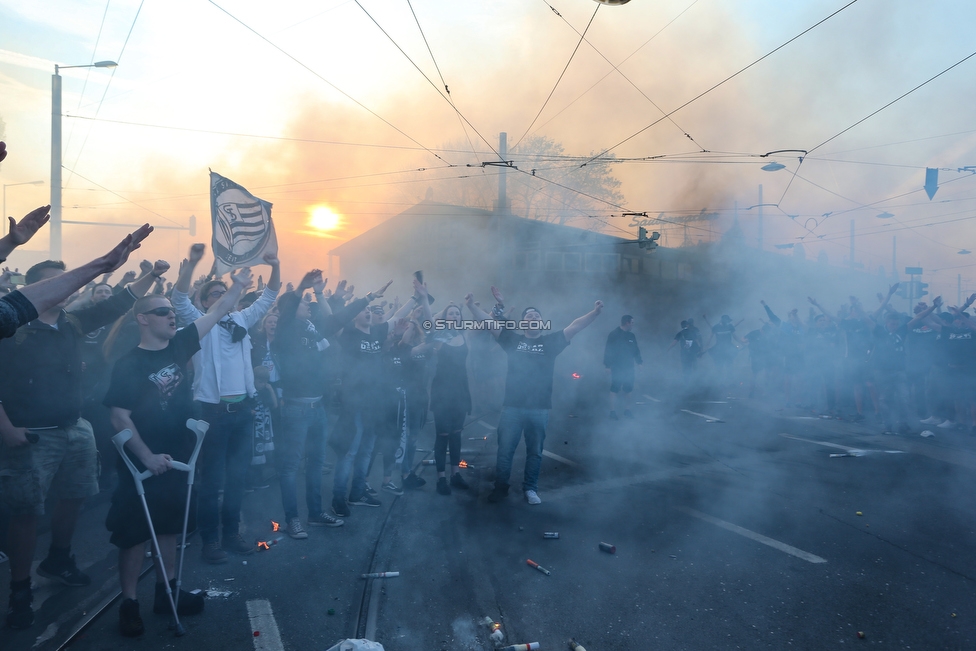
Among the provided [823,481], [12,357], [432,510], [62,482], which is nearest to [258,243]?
[12,357]

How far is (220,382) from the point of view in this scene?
12.2 feet

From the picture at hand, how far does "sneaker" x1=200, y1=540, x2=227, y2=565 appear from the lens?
3.61m

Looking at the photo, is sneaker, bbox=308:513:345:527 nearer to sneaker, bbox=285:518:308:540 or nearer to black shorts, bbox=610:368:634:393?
sneaker, bbox=285:518:308:540

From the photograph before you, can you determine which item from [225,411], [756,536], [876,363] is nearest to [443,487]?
[225,411]

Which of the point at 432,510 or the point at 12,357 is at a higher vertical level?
the point at 12,357

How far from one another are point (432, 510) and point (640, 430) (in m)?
4.18

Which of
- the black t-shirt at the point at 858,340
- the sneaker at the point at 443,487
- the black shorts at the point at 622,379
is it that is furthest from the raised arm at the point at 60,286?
the black t-shirt at the point at 858,340

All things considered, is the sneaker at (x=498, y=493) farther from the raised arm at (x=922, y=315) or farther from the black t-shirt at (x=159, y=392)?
the raised arm at (x=922, y=315)

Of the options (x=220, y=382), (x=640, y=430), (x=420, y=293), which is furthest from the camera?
(x=640, y=430)

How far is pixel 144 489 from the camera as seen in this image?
2820 mm

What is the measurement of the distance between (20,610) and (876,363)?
9444mm

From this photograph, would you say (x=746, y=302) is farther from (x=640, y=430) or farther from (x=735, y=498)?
(x=735, y=498)

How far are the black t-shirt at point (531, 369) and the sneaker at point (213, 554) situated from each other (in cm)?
238

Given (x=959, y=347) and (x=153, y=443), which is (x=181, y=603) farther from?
(x=959, y=347)
